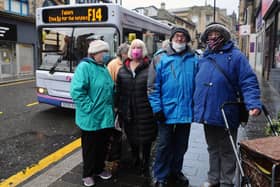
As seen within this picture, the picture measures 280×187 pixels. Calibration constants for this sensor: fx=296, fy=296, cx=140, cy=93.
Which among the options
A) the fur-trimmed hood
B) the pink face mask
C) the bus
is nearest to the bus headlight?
the bus

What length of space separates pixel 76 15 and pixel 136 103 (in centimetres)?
385

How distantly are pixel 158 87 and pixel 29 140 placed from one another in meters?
3.40

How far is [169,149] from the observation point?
3.52 meters

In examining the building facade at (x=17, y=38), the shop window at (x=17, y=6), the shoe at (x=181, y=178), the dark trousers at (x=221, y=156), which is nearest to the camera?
the dark trousers at (x=221, y=156)

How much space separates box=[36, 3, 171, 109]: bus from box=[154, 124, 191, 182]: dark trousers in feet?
10.5

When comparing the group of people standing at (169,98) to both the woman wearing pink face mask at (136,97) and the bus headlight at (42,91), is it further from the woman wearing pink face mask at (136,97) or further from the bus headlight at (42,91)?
the bus headlight at (42,91)

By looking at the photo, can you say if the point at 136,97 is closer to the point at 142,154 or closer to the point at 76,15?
the point at 142,154

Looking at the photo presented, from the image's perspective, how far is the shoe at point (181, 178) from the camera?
3.66 meters

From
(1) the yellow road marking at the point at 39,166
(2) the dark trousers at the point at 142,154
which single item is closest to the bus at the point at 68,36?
(1) the yellow road marking at the point at 39,166

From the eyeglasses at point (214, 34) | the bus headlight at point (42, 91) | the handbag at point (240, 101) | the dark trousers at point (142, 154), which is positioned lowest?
the dark trousers at point (142, 154)

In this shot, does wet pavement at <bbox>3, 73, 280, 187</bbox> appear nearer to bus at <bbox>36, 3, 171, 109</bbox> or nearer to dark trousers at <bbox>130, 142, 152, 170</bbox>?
dark trousers at <bbox>130, 142, 152, 170</bbox>

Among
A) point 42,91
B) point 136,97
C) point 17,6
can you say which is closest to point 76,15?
point 42,91

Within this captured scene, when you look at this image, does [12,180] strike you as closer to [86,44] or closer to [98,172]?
[98,172]

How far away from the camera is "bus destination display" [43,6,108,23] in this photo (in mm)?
6387
